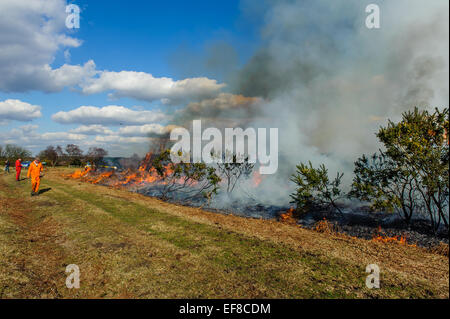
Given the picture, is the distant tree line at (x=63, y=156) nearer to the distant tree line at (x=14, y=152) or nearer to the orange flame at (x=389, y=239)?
the distant tree line at (x=14, y=152)

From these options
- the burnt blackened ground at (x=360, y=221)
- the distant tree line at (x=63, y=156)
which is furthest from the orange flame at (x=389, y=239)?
the distant tree line at (x=63, y=156)

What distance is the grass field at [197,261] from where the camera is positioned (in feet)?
16.4

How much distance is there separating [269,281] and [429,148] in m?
8.49

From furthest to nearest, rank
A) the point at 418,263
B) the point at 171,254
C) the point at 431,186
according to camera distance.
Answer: the point at 431,186 < the point at 171,254 < the point at 418,263

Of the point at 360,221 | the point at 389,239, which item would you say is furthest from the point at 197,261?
the point at 360,221

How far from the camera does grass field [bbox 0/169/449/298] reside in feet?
16.4

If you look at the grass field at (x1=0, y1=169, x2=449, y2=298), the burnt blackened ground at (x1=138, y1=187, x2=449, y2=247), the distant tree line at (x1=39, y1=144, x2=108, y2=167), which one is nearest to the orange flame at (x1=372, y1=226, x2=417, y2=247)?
the burnt blackened ground at (x1=138, y1=187, x2=449, y2=247)

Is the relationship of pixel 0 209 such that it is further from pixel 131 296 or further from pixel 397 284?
pixel 397 284

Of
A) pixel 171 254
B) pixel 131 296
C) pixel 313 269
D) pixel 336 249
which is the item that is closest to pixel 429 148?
pixel 336 249

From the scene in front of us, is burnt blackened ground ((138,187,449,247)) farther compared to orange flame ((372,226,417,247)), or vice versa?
burnt blackened ground ((138,187,449,247))

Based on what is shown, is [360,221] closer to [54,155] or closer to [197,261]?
[197,261]

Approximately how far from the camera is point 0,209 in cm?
1180

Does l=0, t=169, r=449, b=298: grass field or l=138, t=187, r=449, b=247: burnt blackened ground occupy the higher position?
l=0, t=169, r=449, b=298: grass field

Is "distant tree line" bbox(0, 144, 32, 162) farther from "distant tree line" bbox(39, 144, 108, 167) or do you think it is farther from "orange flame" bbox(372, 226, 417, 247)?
"orange flame" bbox(372, 226, 417, 247)
